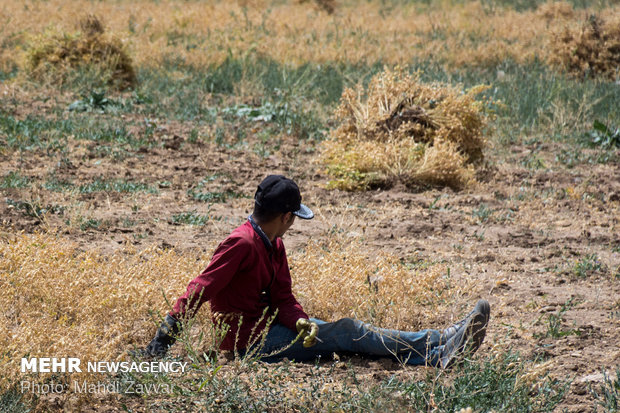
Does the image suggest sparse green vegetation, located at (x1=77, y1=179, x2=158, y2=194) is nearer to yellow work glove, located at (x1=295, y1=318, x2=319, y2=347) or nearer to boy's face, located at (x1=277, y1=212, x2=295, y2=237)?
boy's face, located at (x1=277, y1=212, x2=295, y2=237)

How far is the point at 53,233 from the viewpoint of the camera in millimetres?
5242

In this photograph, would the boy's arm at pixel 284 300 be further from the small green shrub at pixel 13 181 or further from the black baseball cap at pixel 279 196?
the small green shrub at pixel 13 181

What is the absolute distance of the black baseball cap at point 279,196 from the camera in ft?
11.9

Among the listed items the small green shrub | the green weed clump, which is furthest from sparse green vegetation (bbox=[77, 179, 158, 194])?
the green weed clump

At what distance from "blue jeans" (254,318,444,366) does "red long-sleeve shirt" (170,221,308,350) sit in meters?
0.10

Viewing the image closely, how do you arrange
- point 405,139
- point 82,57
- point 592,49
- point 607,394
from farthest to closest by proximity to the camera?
1. point 592,49
2. point 82,57
3. point 405,139
4. point 607,394

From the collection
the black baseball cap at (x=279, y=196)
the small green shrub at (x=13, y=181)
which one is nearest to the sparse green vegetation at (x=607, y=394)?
the black baseball cap at (x=279, y=196)

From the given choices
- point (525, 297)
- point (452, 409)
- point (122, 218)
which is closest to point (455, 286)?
point (525, 297)

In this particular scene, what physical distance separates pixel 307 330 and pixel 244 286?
403 millimetres

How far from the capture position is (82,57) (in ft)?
37.2

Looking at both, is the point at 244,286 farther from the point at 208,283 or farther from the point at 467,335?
the point at 467,335

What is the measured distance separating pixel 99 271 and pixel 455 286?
2416mm

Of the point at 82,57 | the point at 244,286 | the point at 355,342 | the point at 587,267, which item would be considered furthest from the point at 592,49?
the point at 244,286

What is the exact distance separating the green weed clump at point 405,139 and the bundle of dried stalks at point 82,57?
4.22 meters
